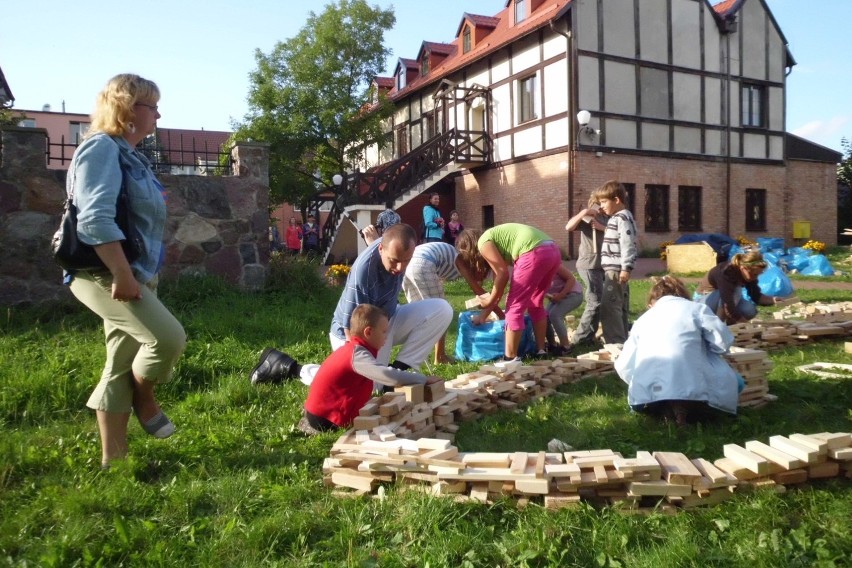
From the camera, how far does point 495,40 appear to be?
2330cm

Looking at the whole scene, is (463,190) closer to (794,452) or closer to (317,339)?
(317,339)

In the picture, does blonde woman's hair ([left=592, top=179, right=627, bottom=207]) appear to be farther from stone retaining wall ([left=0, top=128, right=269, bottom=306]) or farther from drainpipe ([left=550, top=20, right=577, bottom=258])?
drainpipe ([left=550, top=20, right=577, bottom=258])

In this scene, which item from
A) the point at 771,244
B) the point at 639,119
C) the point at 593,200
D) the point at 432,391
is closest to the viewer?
the point at 432,391

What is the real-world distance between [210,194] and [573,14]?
14.1m

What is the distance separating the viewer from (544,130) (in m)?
20.0

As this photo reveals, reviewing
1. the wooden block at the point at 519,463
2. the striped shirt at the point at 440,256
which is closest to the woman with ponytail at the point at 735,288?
the striped shirt at the point at 440,256

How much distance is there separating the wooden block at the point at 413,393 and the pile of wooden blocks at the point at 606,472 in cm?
90

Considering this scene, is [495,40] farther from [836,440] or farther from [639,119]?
[836,440]

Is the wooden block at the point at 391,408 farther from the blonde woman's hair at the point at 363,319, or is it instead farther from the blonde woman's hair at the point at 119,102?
the blonde woman's hair at the point at 119,102

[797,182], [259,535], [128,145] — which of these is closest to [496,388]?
[259,535]

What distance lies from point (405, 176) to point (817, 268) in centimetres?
1184

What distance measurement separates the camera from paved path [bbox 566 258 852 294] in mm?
12633

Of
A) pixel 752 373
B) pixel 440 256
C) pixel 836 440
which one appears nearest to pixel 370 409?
pixel 836 440

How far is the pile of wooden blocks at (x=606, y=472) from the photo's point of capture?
2.78 m
